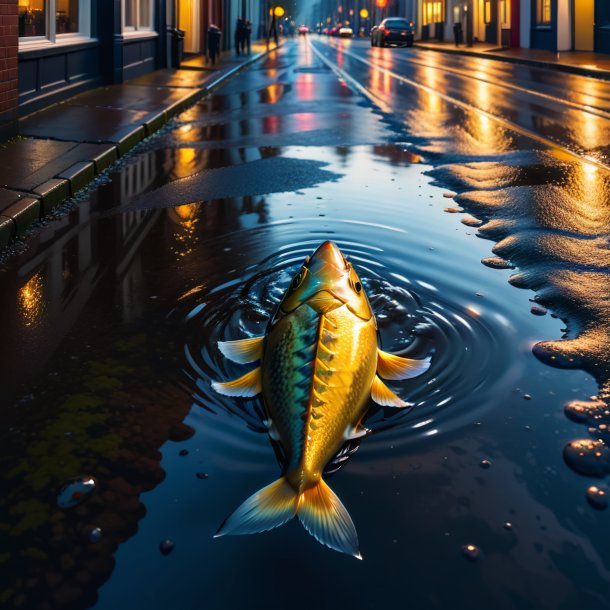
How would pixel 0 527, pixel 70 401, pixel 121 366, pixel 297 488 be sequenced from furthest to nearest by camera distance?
pixel 121 366, pixel 70 401, pixel 0 527, pixel 297 488

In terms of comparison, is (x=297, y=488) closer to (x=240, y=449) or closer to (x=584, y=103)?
(x=240, y=449)

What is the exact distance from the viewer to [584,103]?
15320mm

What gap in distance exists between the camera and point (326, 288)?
2.69 m

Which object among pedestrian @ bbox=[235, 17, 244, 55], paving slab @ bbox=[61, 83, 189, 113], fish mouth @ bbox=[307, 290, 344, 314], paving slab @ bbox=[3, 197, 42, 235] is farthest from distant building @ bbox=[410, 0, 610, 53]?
fish mouth @ bbox=[307, 290, 344, 314]

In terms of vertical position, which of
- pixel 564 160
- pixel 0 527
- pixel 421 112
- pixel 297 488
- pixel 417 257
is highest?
pixel 421 112

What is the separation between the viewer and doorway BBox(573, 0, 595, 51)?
32.6 metres

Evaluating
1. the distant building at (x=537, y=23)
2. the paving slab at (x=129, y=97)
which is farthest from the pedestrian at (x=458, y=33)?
the paving slab at (x=129, y=97)

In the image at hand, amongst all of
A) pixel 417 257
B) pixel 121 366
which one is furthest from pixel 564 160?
pixel 121 366

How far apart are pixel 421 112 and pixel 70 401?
12.1 meters

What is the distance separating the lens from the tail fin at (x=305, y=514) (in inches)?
73.4

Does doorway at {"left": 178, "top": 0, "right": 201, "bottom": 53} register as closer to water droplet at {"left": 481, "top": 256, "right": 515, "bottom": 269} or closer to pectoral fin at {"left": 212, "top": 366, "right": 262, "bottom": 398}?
water droplet at {"left": 481, "top": 256, "right": 515, "bottom": 269}

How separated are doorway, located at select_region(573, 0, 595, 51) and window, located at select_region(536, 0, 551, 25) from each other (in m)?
3.38

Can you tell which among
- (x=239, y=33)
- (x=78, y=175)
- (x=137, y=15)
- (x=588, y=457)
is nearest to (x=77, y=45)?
(x=137, y=15)

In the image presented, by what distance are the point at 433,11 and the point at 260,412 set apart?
64.5m
